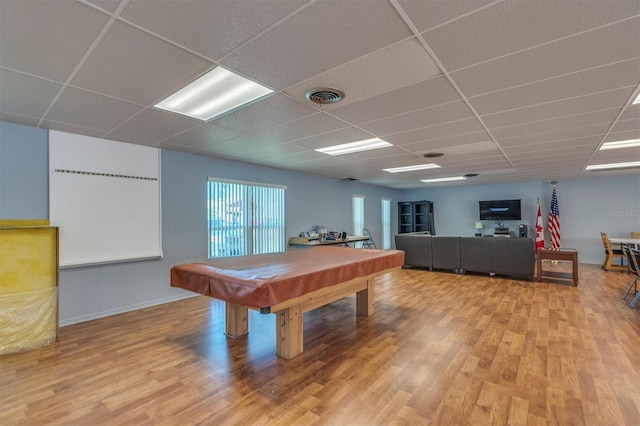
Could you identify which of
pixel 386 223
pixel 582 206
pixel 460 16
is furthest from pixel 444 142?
pixel 582 206

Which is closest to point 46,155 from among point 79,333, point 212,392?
point 79,333

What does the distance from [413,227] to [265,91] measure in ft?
28.5

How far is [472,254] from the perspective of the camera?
634 centimetres

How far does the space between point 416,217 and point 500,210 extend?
2493mm

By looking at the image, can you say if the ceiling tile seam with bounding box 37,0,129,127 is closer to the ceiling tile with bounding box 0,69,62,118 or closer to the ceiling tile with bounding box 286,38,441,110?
the ceiling tile with bounding box 0,69,62,118

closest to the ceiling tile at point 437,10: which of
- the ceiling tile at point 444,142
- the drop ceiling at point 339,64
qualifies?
the drop ceiling at point 339,64

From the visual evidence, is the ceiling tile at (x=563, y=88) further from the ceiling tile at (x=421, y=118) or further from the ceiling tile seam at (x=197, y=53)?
the ceiling tile seam at (x=197, y=53)

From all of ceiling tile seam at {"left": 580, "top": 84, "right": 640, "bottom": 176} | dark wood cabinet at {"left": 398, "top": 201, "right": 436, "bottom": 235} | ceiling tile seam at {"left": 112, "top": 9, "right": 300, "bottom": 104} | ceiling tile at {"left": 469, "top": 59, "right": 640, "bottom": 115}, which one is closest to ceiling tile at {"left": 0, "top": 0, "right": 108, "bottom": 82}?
ceiling tile seam at {"left": 112, "top": 9, "right": 300, "bottom": 104}

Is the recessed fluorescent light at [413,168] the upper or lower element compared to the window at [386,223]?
upper

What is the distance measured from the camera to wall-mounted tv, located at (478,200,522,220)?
8703mm

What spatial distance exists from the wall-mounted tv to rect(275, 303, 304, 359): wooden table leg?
8282mm

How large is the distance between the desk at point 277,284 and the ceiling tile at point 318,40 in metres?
1.53

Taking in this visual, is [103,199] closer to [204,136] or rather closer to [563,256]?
[204,136]

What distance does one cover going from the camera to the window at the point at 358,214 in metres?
8.56
